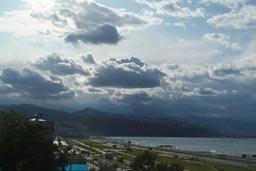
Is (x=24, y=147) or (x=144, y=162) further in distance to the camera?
(x=144, y=162)

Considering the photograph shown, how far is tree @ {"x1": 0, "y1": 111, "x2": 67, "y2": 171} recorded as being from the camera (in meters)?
39.2

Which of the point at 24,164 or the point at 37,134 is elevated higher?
the point at 37,134

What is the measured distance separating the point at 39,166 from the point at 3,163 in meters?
3.09

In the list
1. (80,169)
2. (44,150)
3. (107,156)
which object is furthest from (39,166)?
(107,156)

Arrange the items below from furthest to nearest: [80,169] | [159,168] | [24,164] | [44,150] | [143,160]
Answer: [80,169] < [143,160] < [159,168] < [44,150] < [24,164]

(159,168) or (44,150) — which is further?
(159,168)

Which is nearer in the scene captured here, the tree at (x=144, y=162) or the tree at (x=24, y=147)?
the tree at (x=24, y=147)

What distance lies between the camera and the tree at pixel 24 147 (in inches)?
1543

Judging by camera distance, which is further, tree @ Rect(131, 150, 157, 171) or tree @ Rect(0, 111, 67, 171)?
tree @ Rect(131, 150, 157, 171)

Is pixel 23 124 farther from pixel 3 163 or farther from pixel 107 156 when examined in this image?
pixel 107 156

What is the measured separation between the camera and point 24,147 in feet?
130

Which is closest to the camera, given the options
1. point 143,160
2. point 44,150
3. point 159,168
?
point 44,150

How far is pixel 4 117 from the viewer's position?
140ft

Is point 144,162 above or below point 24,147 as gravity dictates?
below
